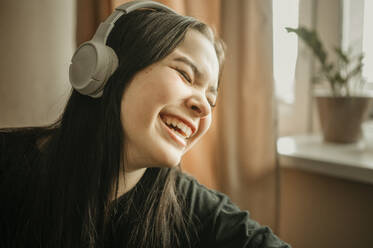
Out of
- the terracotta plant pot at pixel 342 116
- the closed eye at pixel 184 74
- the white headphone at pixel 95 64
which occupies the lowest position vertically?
the terracotta plant pot at pixel 342 116

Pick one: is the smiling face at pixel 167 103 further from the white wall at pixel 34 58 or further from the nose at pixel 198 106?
the white wall at pixel 34 58

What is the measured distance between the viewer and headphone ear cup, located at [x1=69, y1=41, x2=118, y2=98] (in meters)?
0.51

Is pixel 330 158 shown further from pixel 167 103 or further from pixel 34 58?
pixel 34 58

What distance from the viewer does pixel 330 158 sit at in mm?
1029

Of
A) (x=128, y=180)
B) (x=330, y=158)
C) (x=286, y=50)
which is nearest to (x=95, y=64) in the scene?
(x=128, y=180)

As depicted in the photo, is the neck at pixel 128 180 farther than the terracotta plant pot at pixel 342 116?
No

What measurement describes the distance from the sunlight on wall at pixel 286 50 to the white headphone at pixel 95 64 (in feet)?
3.15

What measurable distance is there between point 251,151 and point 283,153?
19 centimetres

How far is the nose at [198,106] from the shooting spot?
0.56 meters

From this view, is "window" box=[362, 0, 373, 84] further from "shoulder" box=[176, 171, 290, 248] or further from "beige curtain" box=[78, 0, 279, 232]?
"shoulder" box=[176, 171, 290, 248]

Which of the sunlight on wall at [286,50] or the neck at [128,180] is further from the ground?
the sunlight on wall at [286,50]

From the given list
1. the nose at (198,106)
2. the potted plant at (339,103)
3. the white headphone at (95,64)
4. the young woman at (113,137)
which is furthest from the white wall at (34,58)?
the potted plant at (339,103)

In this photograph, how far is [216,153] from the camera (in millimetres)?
Result: 996

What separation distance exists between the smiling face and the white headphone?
1.9 inches
